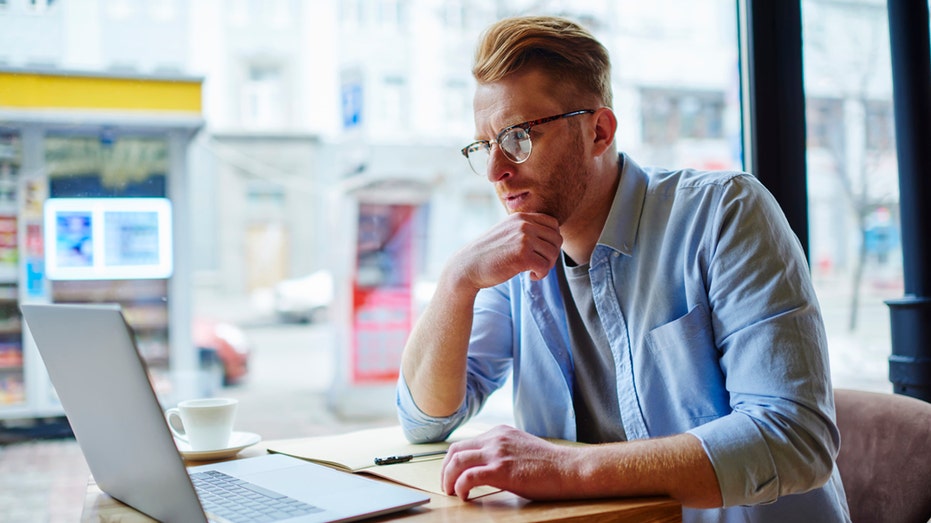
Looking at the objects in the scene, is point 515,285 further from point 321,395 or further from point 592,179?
point 321,395

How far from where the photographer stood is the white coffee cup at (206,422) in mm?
1148

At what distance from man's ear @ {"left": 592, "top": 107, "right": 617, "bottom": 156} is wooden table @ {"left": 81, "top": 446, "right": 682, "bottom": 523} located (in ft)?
2.15

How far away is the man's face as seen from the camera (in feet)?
4.10

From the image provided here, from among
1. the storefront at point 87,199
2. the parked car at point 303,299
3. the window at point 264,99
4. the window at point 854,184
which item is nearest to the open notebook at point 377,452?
the window at point 854,184

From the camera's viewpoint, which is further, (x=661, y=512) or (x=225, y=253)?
(x=225, y=253)

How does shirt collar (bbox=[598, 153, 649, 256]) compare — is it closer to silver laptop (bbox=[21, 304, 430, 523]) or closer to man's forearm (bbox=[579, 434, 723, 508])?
man's forearm (bbox=[579, 434, 723, 508])

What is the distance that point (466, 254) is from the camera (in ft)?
4.04

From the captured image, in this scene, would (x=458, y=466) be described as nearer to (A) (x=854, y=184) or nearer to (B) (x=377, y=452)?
(B) (x=377, y=452)

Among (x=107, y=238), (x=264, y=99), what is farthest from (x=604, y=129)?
(x=264, y=99)

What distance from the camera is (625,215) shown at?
1273 mm

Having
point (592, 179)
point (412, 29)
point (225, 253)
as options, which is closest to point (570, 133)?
point (592, 179)

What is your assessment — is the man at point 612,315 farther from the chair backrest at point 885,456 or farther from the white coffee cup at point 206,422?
the white coffee cup at point 206,422

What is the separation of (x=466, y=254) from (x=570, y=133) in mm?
277

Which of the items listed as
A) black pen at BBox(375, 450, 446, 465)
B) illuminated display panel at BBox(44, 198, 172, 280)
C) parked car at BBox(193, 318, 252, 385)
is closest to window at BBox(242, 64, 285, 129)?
parked car at BBox(193, 318, 252, 385)
